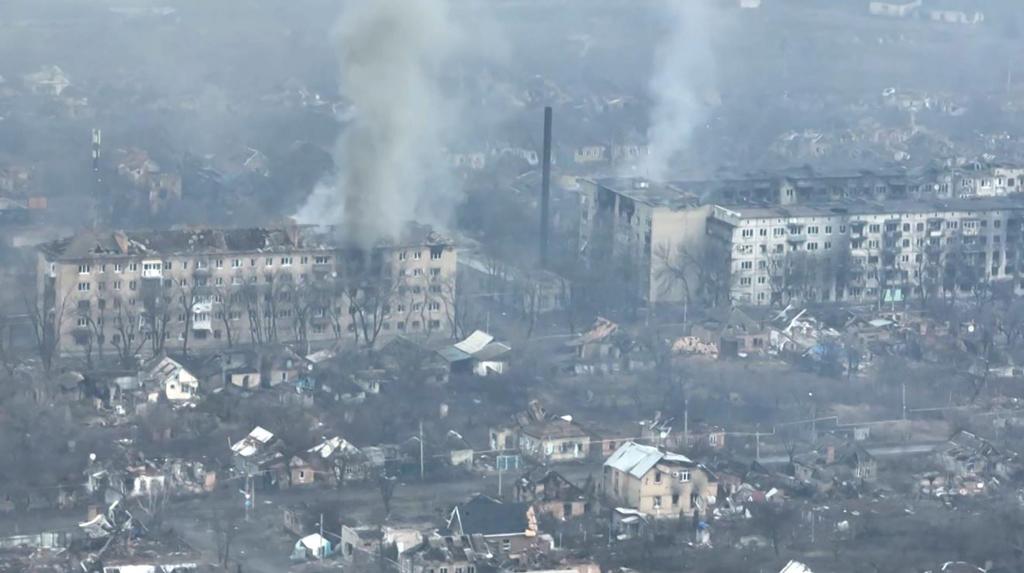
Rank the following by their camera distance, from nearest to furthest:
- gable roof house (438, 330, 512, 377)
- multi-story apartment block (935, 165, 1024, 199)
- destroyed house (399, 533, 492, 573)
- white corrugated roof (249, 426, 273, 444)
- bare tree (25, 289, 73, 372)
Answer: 1. destroyed house (399, 533, 492, 573)
2. white corrugated roof (249, 426, 273, 444)
3. bare tree (25, 289, 73, 372)
4. gable roof house (438, 330, 512, 377)
5. multi-story apartment block (935, 165, 1024, 199)

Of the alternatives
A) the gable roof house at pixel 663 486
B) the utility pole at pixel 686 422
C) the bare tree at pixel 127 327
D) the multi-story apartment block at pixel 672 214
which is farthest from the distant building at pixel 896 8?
the gable roof house at pixel 663 486

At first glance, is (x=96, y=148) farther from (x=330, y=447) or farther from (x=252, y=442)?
(x=330, y=447)

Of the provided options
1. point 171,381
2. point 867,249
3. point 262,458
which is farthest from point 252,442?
point 867,249

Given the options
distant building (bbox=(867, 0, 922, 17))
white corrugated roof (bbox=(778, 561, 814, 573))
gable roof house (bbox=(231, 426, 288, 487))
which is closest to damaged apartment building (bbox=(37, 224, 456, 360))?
gable roof house (bbox=(231, 426, 288, 487))

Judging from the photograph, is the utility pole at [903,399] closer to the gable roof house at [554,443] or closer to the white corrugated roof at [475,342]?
the gable roof house at [554,443]

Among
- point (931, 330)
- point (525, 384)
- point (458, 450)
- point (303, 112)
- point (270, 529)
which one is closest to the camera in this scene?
point (270, 529)

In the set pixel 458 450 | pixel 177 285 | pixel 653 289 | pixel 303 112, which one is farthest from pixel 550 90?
pixel 458 450

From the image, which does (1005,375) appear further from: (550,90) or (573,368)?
(550,90)

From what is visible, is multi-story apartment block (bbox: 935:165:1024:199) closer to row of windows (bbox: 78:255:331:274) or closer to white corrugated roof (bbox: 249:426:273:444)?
row of windows (bbox: 78:255:331:274)
